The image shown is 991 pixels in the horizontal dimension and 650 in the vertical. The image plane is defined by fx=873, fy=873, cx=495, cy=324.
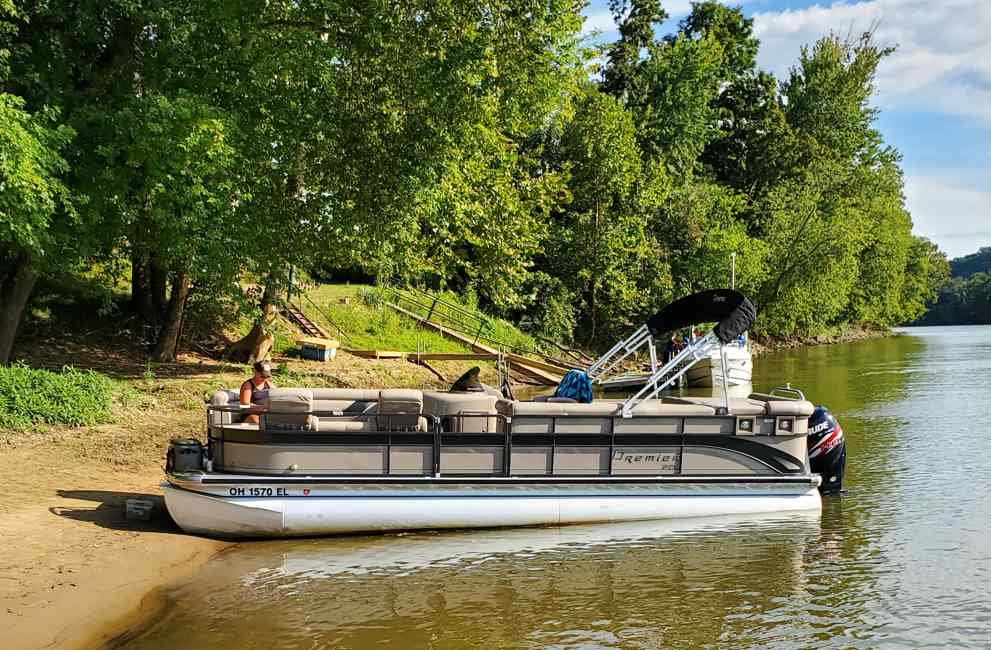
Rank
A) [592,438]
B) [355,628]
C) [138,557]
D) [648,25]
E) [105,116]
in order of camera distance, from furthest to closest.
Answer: [648,25] → [105,116] → [592,438] → [138,557] → [355,628]

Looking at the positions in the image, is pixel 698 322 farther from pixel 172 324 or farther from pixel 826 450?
pixel 172 324

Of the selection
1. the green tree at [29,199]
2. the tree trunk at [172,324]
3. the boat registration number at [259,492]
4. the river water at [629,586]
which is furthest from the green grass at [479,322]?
the boat registration number at [259,492]

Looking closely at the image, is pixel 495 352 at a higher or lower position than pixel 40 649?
higher

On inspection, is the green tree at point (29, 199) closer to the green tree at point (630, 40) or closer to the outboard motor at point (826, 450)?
the outboard motor at point (826, 450)

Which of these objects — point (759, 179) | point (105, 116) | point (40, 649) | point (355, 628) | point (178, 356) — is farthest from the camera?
point (759, 179)

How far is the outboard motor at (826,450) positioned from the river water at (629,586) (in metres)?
A: 0.43

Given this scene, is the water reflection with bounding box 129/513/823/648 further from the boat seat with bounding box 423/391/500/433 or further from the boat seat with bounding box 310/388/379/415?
the boat seat with bounding box 310/388/379/415

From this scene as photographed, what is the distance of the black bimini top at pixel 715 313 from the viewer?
13.1 m

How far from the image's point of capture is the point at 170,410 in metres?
17.7

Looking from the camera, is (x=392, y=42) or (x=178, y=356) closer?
(x=392, y=42)

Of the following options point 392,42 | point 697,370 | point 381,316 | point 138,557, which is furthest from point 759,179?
point 138,557

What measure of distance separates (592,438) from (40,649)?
7194mm

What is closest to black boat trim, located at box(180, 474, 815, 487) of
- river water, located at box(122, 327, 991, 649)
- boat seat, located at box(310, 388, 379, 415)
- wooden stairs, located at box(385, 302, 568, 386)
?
river water, located at box(122, 327, 991, 649)

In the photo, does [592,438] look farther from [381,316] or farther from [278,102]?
[381,316]
